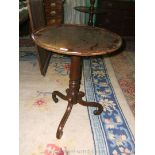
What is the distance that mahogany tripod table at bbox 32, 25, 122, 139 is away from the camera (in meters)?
1.59

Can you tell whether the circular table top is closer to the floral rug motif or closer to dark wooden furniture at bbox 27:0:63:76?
dark wooden furniture at bbox 27:0:63:76

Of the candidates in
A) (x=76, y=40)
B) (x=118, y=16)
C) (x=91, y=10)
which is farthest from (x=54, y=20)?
(x=76, y=40)

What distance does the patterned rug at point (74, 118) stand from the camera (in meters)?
A: 1.75

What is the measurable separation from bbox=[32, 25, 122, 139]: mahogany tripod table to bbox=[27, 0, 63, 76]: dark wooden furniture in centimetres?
52

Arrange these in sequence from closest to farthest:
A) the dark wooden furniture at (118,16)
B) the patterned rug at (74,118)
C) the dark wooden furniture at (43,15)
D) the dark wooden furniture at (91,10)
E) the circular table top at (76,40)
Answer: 1. the circular table top at (76,40)
2. the patterned rug at (74,118)
3. the dark wooden furniture at (43,15)
4. the dark wooden furniture at (91,10)
5. the dark wooden furniture at (118,16)

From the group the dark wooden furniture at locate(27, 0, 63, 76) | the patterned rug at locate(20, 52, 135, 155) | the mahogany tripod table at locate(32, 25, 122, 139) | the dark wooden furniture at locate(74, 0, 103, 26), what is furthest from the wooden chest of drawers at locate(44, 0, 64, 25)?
the mahogany tripod table at locate(32, 25, 122, 139)

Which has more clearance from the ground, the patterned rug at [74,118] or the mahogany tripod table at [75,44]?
the mahogany tripod table at [75,44]

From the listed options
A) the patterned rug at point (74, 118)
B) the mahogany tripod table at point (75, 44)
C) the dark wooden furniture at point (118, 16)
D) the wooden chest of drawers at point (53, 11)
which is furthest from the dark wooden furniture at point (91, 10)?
the mahogany tripod table at point (75, 44)

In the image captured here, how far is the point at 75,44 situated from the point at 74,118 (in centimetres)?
72

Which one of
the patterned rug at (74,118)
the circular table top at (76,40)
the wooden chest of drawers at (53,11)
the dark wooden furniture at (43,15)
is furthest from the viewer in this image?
the wooden chest of drawers at (53,11)

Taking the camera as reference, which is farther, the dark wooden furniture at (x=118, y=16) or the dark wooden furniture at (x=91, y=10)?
the dark wooden furniture at (x=118, y=16)

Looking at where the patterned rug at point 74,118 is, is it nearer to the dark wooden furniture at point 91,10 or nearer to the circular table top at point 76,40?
the circular table top at point 76,40

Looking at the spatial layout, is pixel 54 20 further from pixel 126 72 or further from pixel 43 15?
pixel 126 72
